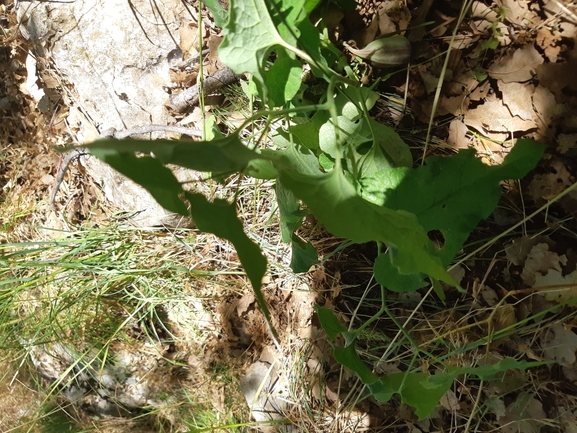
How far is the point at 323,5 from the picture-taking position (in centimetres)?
109

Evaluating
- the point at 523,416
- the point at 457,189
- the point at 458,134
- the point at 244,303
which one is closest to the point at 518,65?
the point at 458,134

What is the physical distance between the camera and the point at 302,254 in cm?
108

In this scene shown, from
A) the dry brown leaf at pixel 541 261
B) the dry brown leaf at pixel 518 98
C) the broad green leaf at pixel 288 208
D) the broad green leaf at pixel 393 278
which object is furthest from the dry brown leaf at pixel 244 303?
the dry brown leaf at pixel 518 98

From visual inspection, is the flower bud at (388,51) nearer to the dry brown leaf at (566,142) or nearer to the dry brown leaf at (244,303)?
the dry brown leaf at (566,142)

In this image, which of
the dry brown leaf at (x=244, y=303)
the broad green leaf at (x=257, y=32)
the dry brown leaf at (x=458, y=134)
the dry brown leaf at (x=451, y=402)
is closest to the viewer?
the broad green leaf at (x=257, y=32)

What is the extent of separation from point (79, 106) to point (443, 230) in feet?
4.58

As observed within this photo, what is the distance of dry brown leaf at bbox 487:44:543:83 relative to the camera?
102cm

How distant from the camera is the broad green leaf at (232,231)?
0.56 metres

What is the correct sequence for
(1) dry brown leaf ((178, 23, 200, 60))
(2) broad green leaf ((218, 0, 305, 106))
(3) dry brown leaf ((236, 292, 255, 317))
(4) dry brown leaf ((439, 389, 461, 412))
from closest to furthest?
1. (2) broad green leaf ((218, 0, 305, 106))
2. (4) dry brown leaf ((439, 389, 461, 412))
3. (1) dry brown leaf ((178, 23, 200, 60))
4. (3) dry brown leaf ((236, 292, 255, 317))

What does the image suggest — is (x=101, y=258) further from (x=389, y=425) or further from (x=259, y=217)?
(x=389, y=425)

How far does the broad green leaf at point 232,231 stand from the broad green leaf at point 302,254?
49 cm

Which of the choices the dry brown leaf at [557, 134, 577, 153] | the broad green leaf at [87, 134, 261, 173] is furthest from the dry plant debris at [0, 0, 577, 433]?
the broad green leaf at [87, 134, 261, 173]

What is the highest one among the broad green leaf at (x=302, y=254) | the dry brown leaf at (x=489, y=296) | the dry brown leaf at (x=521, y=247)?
the broad green leaf at (x=302, y=254)

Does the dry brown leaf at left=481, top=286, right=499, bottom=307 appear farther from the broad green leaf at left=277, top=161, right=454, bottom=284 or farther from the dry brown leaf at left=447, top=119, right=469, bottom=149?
the broad green leaf at left=277, top=161, right=454, bottom=284
